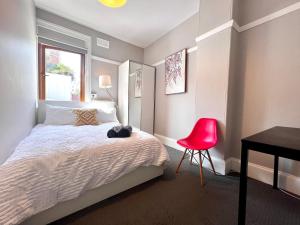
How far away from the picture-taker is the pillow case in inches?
98.5

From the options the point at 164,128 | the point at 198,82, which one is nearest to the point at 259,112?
the point at 198,82

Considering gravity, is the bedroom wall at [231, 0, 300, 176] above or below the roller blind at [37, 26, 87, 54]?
below

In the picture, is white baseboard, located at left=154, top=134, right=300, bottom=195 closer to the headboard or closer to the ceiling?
the headboard

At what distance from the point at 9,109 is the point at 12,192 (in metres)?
0.97

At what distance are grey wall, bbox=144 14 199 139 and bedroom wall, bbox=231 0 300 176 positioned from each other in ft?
2.73

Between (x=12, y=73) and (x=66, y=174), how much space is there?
125 cm

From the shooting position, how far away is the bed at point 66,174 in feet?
2.95

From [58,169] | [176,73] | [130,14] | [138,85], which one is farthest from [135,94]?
[58,169]

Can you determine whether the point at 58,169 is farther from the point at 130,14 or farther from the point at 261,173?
the point at 130,14

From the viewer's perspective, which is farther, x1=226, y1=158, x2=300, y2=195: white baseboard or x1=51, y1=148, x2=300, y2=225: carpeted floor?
x1=226, y1=158, x2=300, y2=195: white baseboard

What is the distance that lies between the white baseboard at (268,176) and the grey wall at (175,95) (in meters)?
0.94

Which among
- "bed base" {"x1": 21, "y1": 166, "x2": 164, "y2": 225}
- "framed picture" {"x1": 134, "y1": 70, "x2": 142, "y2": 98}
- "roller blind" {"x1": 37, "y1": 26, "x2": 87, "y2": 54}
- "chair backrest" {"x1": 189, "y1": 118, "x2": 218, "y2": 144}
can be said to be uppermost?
"roller blind" {"x1": 37, "y1": 26, "x2": 87, "y2": 54}

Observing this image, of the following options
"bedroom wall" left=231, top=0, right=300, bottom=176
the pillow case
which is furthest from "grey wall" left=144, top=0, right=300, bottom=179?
the pillow case

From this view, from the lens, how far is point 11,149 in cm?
144
